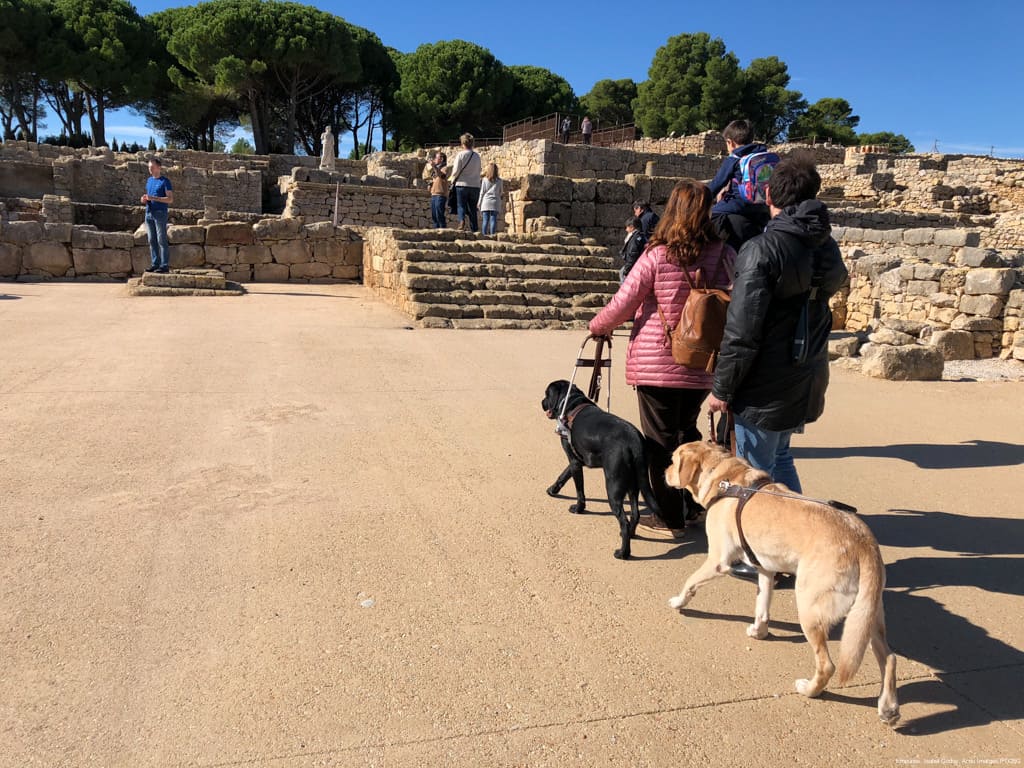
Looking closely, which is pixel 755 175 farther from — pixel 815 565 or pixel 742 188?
pixel 815 565

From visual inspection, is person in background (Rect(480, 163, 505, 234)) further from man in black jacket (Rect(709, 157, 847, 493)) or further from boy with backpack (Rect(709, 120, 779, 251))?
man in black jacket (Rect(709, 157, 847, 493))

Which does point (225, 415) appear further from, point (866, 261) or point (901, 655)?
point (866, 261)

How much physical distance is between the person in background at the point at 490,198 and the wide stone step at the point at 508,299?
269 cm

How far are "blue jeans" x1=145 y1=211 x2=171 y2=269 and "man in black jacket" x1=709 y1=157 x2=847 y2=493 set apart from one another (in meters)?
11.0

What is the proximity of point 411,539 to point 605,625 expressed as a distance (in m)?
1.12

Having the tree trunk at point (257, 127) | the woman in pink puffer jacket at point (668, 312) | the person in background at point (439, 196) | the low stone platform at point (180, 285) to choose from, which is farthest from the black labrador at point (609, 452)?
the tree trunk at point (257, 127)

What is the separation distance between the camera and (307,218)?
20062mm

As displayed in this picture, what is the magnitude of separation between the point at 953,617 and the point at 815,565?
1.13m

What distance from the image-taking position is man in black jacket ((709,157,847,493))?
2.95 metres

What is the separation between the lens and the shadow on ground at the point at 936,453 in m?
5.04

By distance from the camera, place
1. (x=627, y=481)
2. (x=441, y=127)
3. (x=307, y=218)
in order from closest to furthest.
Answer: (x=627, y=481) → (x=307, y=218) → (x=441, y=127)

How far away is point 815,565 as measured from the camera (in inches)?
93.6

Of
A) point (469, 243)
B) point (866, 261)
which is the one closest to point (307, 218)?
point (469, 243)

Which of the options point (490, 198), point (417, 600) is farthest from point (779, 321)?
Answer: point (490, 198)
